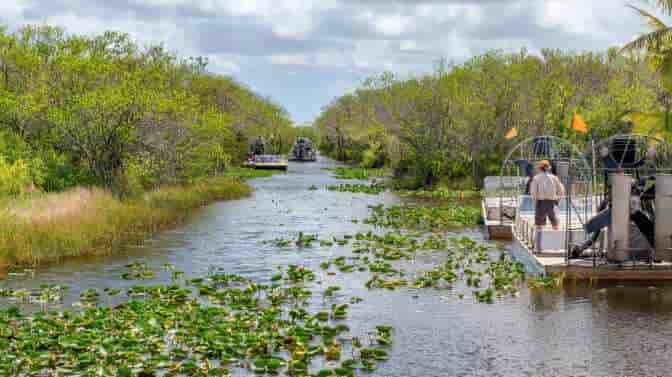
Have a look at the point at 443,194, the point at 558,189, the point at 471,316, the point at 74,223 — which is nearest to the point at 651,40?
the point at 558,189

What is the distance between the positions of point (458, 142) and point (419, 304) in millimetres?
36713

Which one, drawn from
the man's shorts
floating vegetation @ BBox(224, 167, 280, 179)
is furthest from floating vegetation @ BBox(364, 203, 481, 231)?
floating vegetation @ BBox(224, 167, 280, 179)

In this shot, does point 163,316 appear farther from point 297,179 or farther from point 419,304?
point 297,179

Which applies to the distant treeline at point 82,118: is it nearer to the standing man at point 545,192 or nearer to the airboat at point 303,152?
the standing man at point 545,192

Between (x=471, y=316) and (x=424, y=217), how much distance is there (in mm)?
19328

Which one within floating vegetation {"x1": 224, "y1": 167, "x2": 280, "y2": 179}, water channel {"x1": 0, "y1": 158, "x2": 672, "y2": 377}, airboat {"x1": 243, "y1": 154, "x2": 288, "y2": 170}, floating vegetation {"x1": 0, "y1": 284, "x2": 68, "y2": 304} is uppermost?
airboat {"x1": 243, "y1": 154, "x2": 288, "y2": 170}

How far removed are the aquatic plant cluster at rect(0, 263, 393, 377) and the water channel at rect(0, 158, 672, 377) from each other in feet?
2.47

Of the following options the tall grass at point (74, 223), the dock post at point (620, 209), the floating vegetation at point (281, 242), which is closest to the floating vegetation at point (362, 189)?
the tall grass at point (74, 223)

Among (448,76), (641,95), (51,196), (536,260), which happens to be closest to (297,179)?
(448,76)

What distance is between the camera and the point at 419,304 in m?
19.2

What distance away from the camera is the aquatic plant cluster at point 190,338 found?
534 inches

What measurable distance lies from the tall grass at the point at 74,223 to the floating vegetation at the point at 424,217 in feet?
29.1

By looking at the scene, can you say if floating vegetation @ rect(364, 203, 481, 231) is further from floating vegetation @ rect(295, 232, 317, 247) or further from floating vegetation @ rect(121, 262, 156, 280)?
floating vegetation @ rect(121, 262, 156, 280)

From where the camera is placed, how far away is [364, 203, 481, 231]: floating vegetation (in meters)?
34.9
